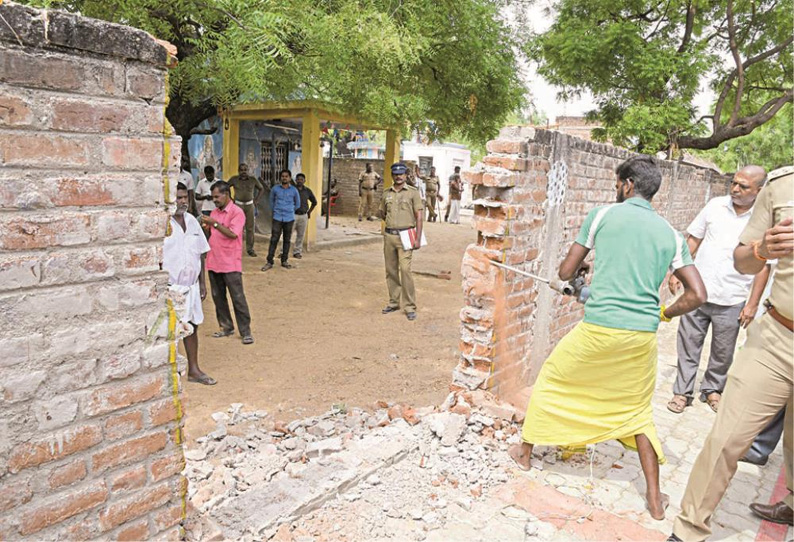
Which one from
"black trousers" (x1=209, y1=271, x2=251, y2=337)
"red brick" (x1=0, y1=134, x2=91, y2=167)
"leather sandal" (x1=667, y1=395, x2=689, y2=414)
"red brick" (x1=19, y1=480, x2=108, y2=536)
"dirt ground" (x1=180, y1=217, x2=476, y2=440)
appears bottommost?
"dirt ground" (x1=180, y1=217, x2=476, y2=440)

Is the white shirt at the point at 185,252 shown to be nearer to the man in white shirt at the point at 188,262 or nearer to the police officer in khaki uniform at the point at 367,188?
the man in white shirt at the point at 188,262

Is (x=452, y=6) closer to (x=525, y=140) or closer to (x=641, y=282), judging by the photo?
(x=525, y=140)

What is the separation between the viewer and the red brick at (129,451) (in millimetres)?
1925

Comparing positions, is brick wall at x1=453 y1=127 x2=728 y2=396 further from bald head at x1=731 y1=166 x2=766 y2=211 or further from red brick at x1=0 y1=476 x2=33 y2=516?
red brick at x1=0 y1=476 x2=33 y2=516

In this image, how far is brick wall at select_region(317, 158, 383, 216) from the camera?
2055 centimetres

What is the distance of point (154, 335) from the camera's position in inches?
78.9

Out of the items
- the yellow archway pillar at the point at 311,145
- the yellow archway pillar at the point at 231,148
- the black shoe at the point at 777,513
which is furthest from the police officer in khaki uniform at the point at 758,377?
the yellow archway pillar at the point at 231,148

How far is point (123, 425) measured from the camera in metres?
1.97

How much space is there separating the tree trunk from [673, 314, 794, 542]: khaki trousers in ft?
24.1

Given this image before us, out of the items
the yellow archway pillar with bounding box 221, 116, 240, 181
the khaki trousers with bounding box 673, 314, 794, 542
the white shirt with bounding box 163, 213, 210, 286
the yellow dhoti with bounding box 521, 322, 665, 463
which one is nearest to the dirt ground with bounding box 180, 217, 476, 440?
the white shirt with bounding box 163, 213, 210, 286

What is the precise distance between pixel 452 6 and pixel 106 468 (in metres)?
8.75

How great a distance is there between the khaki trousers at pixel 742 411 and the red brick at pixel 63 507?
2433 millimetres

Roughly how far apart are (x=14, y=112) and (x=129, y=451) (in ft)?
3.68

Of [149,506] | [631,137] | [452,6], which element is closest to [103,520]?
[149,506]
